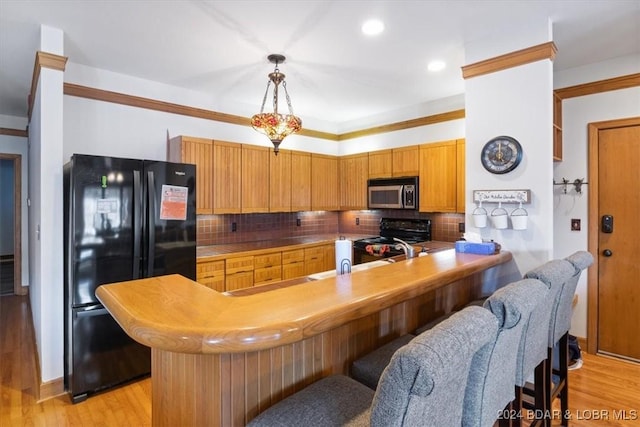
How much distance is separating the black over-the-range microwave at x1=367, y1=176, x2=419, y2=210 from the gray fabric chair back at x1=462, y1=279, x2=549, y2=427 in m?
2.98

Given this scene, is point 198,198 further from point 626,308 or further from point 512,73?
point 626,308

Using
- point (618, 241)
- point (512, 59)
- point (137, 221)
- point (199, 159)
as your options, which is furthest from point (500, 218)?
point (199, 159)

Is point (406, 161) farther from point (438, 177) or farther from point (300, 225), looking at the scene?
point (300, 225)

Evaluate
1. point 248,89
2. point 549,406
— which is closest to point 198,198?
point 248,89

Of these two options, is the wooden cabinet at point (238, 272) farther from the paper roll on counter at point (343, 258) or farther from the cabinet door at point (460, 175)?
the cabinet door at point (460, 175)

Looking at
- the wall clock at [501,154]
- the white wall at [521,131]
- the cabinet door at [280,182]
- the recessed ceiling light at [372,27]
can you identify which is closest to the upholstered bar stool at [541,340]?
the white wall at [521,131]

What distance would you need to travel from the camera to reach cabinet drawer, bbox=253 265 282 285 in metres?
3.79

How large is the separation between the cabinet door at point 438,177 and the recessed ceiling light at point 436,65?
0.88 meters

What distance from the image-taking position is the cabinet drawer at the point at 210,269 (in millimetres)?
3350

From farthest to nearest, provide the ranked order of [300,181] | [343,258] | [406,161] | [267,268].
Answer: [300,181]
[406,161]
[267,268]
[343,258]

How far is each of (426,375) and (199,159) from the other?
3392 millimetres

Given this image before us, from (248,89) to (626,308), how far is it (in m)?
4.26

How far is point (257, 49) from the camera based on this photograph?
2.87 m

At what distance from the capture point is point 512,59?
8.36 feet
